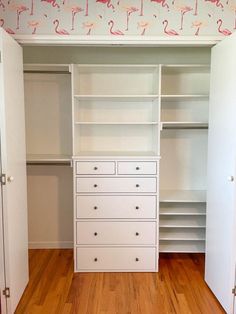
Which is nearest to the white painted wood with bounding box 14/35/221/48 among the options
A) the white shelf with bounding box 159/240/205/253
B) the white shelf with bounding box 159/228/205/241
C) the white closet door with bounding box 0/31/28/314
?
the white closet door with bounding box 0/31/28/314

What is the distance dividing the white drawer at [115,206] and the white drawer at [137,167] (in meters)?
0.23

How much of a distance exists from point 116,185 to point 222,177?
0.98m

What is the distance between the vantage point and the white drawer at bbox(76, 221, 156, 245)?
2867 millimetres

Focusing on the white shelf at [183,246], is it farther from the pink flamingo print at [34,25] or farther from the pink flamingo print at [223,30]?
the pink flamingo print at [34,25]

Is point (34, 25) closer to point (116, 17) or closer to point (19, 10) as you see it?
point (19, 10)

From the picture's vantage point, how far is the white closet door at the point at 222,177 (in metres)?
2.15

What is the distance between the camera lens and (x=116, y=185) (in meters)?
2.84

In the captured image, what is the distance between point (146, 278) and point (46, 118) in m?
1.95

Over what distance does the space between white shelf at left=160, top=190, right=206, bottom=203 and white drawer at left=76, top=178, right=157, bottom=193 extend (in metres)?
0.30

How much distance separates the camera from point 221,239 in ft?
7.66

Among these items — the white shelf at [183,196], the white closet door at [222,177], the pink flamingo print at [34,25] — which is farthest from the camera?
the white shelf at [183,196]

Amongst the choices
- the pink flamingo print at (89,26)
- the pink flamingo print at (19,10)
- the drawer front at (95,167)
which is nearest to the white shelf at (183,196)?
→ the drawer front at (95,167)

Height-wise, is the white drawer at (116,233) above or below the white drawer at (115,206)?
below

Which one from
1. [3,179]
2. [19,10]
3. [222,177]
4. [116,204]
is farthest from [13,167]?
[222,177]
